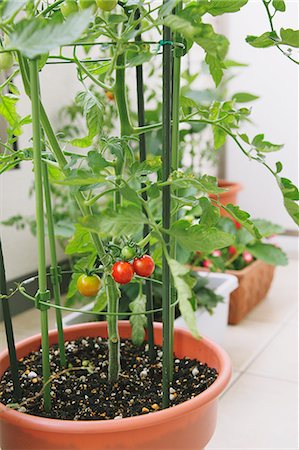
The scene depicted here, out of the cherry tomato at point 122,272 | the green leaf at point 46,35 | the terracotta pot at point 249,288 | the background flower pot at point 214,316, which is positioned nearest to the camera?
the green leaf at point 46,35

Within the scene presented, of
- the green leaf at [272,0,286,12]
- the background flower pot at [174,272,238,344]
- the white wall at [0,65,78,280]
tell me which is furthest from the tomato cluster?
the white wall at [0,65,78,280]

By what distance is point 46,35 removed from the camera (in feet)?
1.67

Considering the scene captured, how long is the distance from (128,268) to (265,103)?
1931 millimetres

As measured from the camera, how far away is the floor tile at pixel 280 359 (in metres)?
1.43

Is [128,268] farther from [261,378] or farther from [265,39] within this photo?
[261,378]

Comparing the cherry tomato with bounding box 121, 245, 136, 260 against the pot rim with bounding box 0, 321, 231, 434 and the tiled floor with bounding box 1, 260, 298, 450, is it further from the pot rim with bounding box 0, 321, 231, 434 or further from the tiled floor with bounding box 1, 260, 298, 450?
the tiled floor with bounding box 1, 260, 298, 450

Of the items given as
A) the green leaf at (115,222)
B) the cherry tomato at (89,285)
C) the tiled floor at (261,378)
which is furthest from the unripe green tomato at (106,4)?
the tiled floor at (261,378)

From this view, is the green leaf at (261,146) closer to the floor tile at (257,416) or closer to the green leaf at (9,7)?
the green leaf at (9,7)

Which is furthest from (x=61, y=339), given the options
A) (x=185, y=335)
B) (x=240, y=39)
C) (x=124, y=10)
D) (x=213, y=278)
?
(x=240, y=39)

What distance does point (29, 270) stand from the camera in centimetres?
179

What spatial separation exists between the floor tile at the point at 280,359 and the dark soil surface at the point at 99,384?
1.75 feet

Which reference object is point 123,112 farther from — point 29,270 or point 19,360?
point 29,270

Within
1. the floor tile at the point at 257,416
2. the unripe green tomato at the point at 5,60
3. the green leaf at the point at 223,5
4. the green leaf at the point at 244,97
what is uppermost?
the green leaf at the point at 223,5

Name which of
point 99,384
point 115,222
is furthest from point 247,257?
point 115,222
